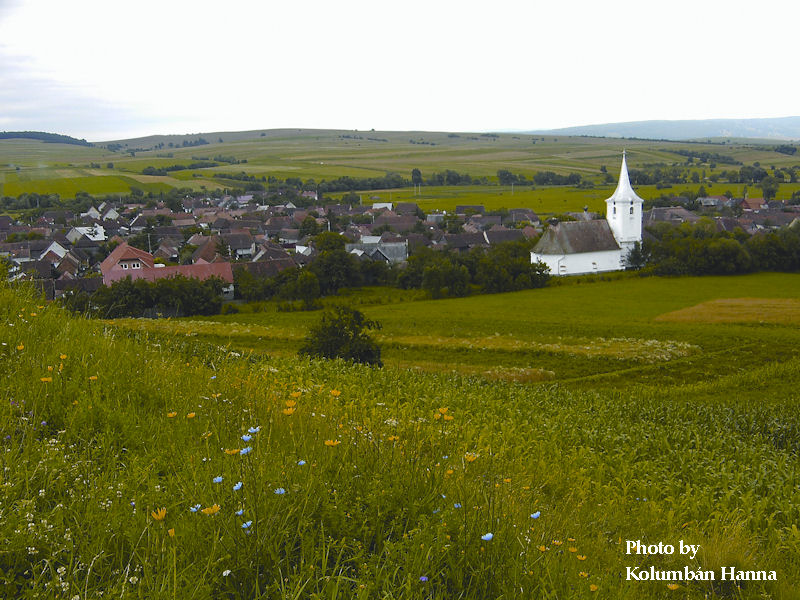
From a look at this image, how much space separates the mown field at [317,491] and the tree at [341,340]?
27.6ft

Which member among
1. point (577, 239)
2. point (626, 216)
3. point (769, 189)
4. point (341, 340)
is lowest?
point (577, 239)

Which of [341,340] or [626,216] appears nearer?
[341,340]

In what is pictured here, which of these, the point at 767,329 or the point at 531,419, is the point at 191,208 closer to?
the point at 767,329

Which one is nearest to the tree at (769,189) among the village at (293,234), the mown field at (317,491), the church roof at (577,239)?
the village at (293,234)

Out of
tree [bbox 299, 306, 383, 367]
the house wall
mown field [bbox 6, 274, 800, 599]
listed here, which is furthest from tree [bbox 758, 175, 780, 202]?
mown field [bbox 6, 274, 800, 599]

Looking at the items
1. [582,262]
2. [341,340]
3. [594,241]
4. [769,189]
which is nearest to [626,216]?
[594,241]

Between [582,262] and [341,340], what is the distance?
5249 cm

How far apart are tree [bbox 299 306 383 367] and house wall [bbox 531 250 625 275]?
47.6 m

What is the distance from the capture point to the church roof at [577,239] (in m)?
65.8

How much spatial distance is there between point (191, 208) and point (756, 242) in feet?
299

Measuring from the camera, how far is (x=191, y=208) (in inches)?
4719

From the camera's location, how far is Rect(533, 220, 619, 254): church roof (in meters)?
65.8

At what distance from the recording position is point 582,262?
6662cm

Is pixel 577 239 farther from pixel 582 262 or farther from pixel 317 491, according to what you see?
pixel 317 491
